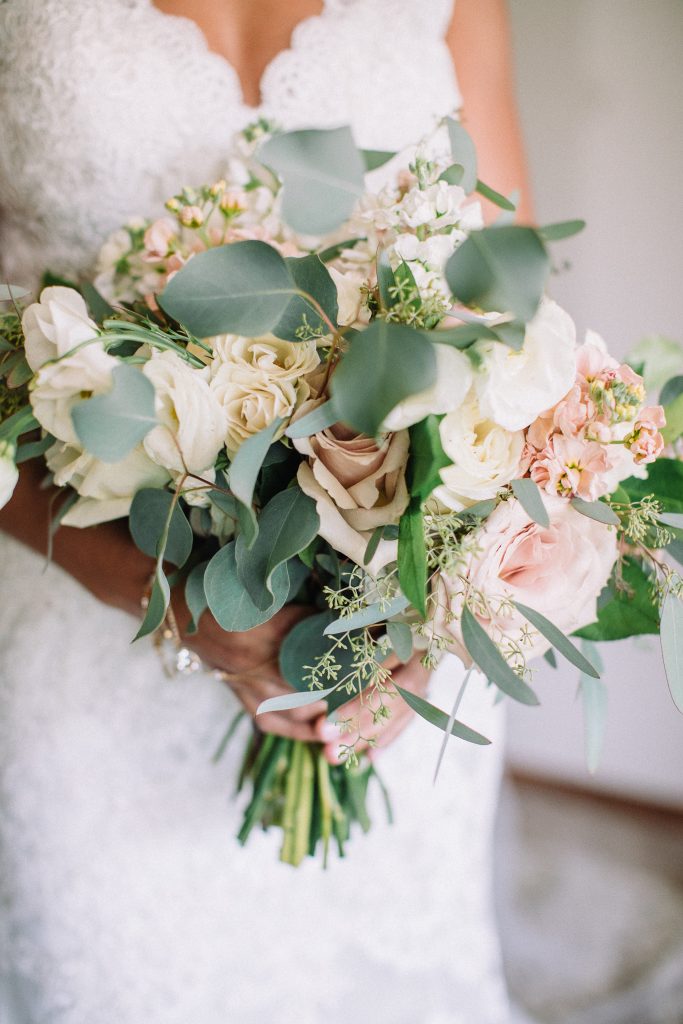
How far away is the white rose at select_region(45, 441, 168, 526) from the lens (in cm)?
53

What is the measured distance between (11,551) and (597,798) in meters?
1.46

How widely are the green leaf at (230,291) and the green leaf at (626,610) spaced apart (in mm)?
408

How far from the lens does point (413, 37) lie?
897mm

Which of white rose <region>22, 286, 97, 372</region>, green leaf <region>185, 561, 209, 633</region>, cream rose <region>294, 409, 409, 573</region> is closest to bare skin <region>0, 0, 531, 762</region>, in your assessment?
green leaf <region>185, 561, 209, 633</region>

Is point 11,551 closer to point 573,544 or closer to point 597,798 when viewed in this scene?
point 573,544

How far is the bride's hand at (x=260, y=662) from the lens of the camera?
731 mm

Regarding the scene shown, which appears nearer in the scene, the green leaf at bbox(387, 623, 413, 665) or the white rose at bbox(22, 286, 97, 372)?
the white rose at bbox(22, 286, 97, 372)

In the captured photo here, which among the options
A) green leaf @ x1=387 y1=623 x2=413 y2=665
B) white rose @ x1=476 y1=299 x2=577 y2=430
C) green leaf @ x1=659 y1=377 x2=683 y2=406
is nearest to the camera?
white rose @ x1=476 y1=299 x2=577 y2=430

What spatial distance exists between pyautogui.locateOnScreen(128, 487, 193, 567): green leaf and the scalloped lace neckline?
0.54 meters

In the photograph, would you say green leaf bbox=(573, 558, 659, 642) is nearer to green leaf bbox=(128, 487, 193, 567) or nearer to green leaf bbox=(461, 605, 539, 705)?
green leaf bbox=(461, 605, 539, 705)

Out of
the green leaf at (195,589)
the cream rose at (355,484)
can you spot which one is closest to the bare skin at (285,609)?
the green leaf at (195,589)

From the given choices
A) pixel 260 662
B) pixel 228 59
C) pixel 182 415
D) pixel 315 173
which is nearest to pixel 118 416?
pixel 182 415

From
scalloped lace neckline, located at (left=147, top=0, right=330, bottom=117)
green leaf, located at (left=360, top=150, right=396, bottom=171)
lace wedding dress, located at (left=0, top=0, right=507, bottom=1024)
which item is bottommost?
lace wedding dress, located at (left=0, top=0, right=507, bottom=1024)

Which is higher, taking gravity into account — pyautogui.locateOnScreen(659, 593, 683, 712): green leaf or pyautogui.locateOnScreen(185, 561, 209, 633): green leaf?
pyautogui.locateOnScreen(659, 593, 683, 712): green leaf
